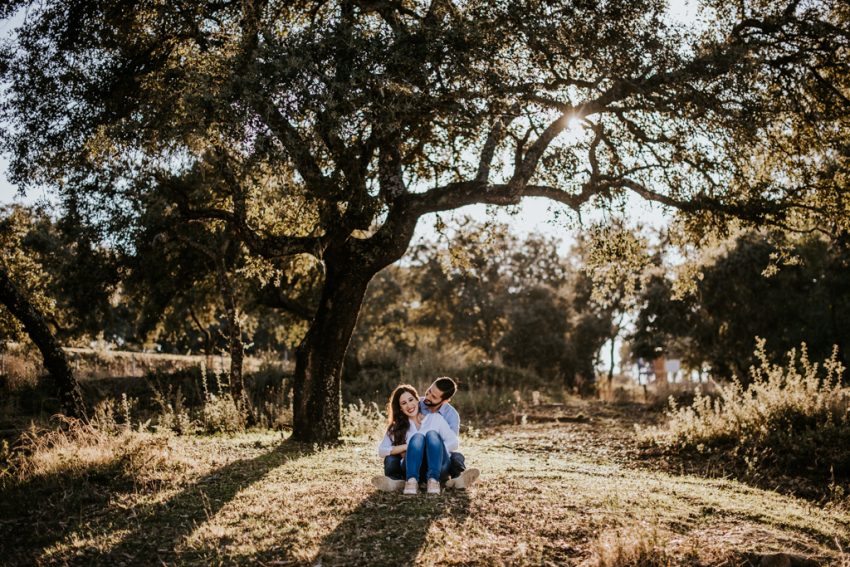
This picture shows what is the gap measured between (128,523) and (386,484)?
2.53m

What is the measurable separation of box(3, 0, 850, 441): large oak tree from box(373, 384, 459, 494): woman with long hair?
3.58 m

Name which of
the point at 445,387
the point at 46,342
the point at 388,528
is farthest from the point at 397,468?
the point at 46,342

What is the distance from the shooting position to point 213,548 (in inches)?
215

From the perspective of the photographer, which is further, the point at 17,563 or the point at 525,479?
the point at 525,479

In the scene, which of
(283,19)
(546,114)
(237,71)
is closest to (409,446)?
(237,71)

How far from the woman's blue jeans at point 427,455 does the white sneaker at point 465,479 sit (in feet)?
0.74

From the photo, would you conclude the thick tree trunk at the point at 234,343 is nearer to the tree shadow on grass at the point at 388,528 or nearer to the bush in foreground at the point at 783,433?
the tree shadow on grass at the point at 388,528

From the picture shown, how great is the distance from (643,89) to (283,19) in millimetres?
6556

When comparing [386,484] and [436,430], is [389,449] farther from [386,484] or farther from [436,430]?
[436,430]

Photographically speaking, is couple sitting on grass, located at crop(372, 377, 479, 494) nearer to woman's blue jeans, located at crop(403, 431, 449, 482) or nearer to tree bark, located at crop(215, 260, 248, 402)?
woman's blue jeans, located at crop(403, 431, 449, 482)

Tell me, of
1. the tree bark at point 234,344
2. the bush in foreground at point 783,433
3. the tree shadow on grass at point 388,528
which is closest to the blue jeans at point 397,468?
the tree shadow on grass at point 388,528

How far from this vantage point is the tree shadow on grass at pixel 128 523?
549cm

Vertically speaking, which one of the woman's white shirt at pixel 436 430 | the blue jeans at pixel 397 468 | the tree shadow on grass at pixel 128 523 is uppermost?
the woman's white shirt at pixel 436 430

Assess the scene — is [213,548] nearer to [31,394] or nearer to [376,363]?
[31,394]
